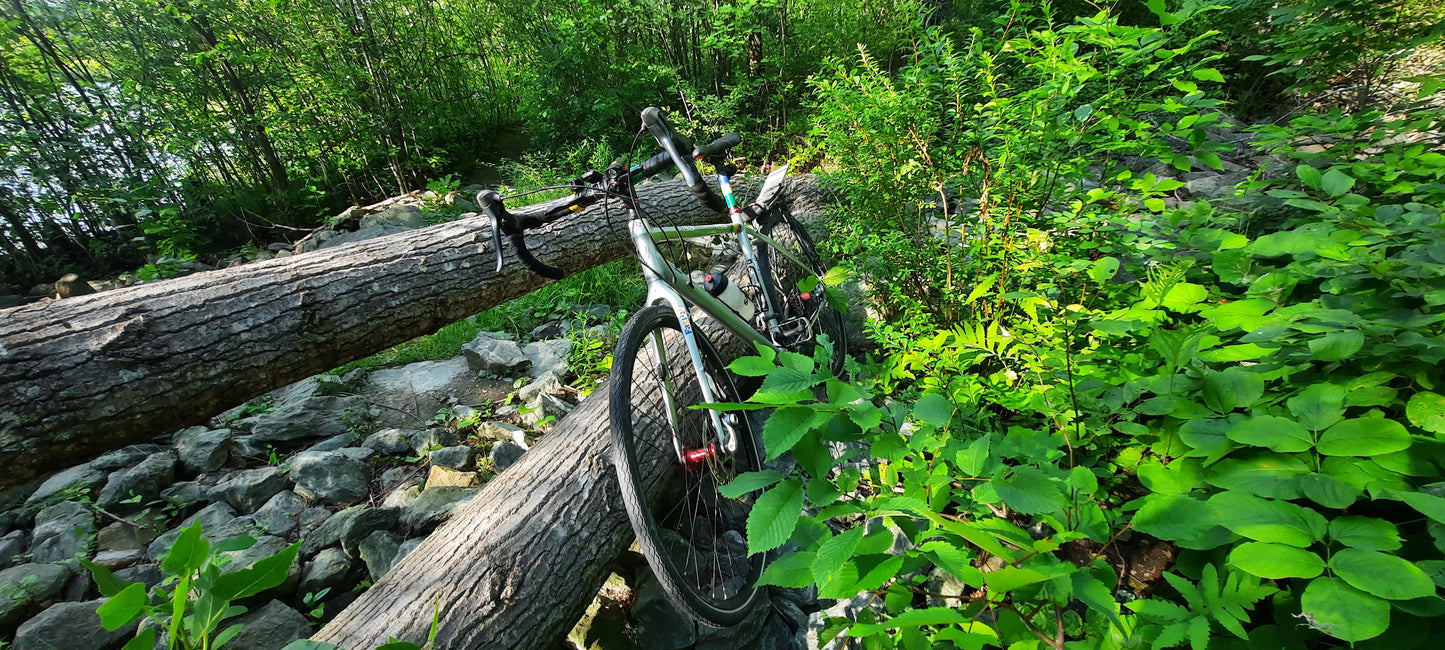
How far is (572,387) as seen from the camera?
3.22 metres

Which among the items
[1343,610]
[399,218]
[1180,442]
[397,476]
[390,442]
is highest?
[399,218]

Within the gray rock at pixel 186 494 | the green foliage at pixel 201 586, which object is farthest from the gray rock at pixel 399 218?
the green foliage at pixel 201 586

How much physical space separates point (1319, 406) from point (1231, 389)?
0.14m

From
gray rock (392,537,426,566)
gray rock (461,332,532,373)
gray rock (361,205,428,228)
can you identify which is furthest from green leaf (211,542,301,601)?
gray rock (361,205,428,228)

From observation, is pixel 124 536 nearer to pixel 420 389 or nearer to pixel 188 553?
pixel 420 389

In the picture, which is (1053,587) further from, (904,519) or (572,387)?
(572,387)

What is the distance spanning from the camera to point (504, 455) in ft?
8.38

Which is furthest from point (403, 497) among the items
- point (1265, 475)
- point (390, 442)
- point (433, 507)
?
point (1265, 475)

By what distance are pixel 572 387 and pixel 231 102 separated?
7.23 metres

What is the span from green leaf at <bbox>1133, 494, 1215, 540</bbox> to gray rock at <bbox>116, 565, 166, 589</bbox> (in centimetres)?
324

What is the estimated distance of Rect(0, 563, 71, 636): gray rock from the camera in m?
1.87

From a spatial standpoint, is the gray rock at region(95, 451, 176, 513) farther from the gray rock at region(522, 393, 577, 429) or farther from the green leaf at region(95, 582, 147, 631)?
the green leaf at region(95, 582, 147, 631)

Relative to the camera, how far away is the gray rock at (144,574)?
2.10 metres

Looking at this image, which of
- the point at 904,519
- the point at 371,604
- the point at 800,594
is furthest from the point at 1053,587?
the point at 371,604
